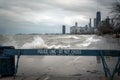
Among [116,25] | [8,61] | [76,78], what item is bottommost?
[76,78]

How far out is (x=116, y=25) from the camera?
1192 inches

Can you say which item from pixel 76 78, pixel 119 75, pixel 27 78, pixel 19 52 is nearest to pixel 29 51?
pixel 19 52

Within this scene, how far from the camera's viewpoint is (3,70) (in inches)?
469

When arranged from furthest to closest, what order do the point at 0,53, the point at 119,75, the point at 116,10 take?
1. the point at 116,10
2. the point at 0,53
3. the point at 119,75

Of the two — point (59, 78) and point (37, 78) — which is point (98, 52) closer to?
point (59, 78)

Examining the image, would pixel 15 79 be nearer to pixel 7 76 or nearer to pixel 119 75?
pixel 7 76

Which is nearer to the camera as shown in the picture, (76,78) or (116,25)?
(76,78)

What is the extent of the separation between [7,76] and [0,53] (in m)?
1.30

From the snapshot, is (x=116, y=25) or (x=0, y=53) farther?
(x=116, y=25)

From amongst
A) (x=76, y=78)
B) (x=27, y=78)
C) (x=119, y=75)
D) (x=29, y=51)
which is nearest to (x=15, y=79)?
(x=27, y=78)

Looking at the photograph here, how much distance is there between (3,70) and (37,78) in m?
1.70

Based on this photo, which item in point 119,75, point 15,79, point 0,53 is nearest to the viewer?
point 15,79

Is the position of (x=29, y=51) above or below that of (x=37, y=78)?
above

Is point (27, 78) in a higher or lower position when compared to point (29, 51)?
lower
